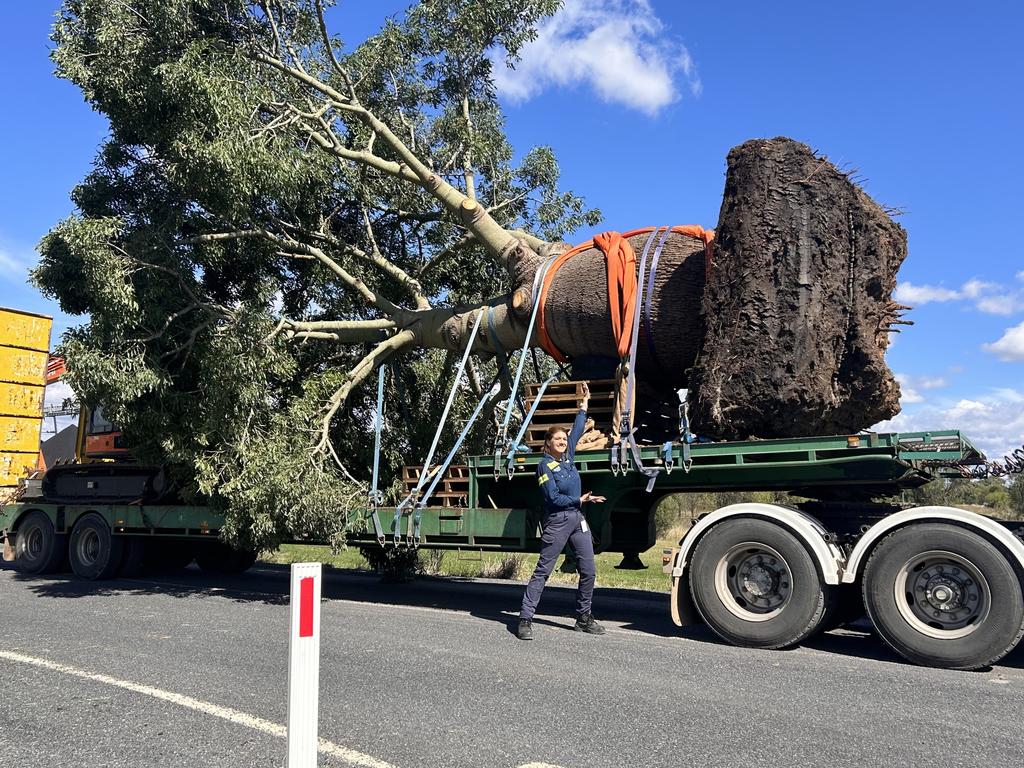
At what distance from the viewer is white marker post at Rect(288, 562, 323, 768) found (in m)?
2.84

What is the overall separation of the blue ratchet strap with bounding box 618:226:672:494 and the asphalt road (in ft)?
4.56

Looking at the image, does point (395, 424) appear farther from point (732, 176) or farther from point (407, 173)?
point (732, 176)

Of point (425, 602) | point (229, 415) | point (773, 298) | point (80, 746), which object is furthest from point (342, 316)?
point (80, 746)

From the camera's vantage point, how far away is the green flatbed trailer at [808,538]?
5.69 metres

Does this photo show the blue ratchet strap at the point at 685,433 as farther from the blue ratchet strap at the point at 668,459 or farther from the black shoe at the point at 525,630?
the black shoe at the point at 525,630

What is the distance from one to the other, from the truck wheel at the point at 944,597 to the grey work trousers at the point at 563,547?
2198mm

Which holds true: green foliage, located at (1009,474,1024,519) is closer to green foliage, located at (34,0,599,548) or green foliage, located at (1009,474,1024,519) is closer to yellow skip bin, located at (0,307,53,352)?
green foliage, located at (34,0,599,548)

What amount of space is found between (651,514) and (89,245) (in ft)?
22.2

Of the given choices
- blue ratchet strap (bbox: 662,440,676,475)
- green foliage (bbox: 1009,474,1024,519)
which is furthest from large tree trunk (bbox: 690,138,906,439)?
green foliage (bbox: 1009,474,1024,519)

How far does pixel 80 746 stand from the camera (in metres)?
3.98

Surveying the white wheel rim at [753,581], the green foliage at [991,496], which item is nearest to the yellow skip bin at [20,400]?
the white wheel rim at [753,581]

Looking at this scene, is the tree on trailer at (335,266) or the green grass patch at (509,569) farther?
the green grass patch at (509,569)

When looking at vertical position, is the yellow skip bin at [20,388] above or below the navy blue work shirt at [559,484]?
above

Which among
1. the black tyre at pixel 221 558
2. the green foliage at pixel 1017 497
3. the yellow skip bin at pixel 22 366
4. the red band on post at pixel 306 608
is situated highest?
the yellow skip bin at pixel 22 366
